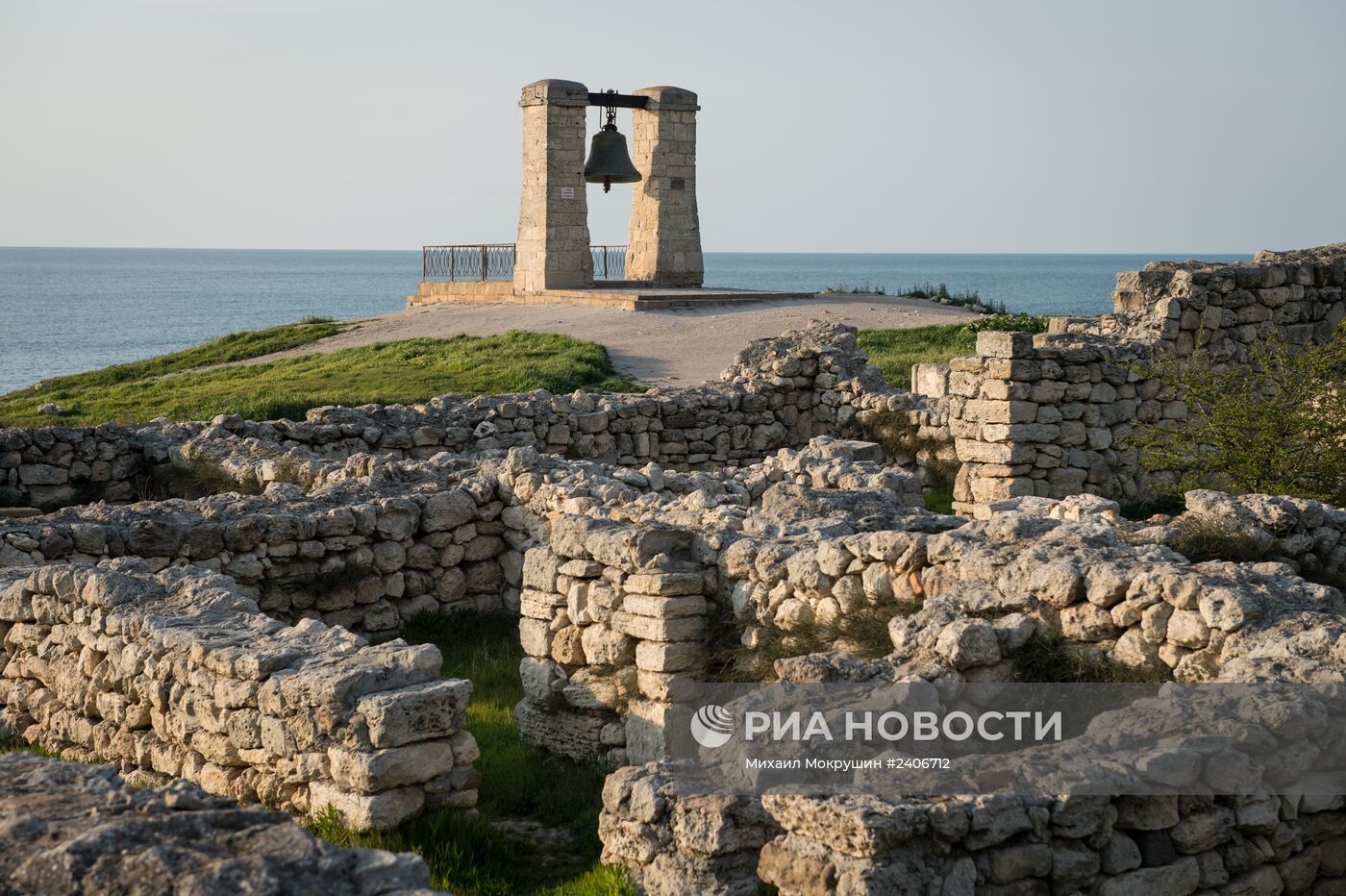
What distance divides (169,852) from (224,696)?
2.92 meters

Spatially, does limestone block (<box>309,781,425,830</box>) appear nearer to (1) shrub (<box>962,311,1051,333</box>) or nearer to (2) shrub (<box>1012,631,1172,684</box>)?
(2) shrub (<box>1012,631,1172,684</box>)

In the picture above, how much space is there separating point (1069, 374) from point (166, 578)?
914 centimetres

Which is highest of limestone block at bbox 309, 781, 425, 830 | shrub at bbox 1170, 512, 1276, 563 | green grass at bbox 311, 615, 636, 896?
shrub at bbox 1170, 512, 1276, 563

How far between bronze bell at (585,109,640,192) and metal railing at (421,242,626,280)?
615 cm

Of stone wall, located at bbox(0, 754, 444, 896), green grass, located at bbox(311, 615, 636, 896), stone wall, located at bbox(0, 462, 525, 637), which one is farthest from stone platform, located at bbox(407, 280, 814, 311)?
stone wall, located at bbox(0, 754, 444, 896)

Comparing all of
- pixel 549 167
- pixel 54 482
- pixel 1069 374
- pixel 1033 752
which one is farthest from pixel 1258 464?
pixel 549 167

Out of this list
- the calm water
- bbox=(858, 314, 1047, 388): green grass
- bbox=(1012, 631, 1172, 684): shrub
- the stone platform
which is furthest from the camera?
the calm water

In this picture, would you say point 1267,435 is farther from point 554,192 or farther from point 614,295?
point 554,192

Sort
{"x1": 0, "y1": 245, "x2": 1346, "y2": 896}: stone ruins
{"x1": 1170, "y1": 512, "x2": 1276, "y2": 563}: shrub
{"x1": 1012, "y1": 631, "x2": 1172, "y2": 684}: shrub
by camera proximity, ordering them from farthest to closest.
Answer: {"x1": 1170, "y1": 512, "x2": 1276, "y2": 563}: shrub → {"x1": 1012, "y1": 631, "x2": 1172, "y2": 684}: shrub → {"x1": 0, "y1": 245, "x2": 1346, "y2": 896}: stone ruins

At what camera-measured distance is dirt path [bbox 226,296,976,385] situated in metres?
23.0

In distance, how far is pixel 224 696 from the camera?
6.61 meters

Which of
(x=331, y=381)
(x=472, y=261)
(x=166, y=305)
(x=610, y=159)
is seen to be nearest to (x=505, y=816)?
(x=331, y=381)

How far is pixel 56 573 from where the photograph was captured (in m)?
7.86

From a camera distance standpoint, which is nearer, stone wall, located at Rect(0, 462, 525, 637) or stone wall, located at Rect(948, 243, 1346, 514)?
stone wall, located at Rect(0, 462, 525, 637)
